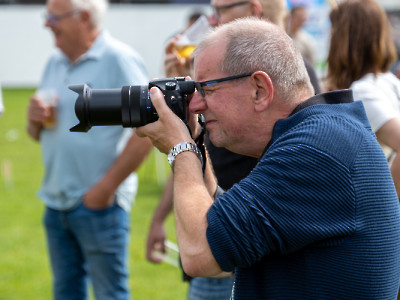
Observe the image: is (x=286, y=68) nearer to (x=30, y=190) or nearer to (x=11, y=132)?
(x=30, y=190)

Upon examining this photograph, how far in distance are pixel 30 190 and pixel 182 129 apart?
6.81 meters

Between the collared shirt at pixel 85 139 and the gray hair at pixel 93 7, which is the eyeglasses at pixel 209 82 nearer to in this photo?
the collared shirt at pixel 85 139

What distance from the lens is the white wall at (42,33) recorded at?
23.0 metres

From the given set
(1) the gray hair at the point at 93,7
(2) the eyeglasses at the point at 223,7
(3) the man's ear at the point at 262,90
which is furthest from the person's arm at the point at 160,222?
(3) the man's ear at the point at 262,90

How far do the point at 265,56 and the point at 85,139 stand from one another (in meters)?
1.97

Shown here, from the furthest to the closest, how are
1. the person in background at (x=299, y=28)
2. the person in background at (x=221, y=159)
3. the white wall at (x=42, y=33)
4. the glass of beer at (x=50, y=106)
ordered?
the white wall at (x=42, y=33) → the person in background at (x=299, y=28) → the glass of beer at (x=50, y=106) → the person in background at (x=221, y=159)

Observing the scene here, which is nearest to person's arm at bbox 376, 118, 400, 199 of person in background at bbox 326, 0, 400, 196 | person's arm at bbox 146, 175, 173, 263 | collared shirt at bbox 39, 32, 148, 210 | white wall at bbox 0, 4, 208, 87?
person in background at bbox 326, 0, 400, 196

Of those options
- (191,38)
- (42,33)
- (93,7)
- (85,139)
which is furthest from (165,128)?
(42,33)

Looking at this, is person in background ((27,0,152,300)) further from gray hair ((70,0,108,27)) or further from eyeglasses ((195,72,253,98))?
eyeglasses ((195,72,253,98))

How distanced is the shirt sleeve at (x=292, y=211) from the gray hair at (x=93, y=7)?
2.49m

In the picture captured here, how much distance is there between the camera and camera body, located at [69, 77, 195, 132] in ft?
6.82

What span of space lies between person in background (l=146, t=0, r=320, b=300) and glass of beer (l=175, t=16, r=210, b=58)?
0.10ft

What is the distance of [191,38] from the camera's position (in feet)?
10.9

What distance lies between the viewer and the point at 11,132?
43.3 feet
